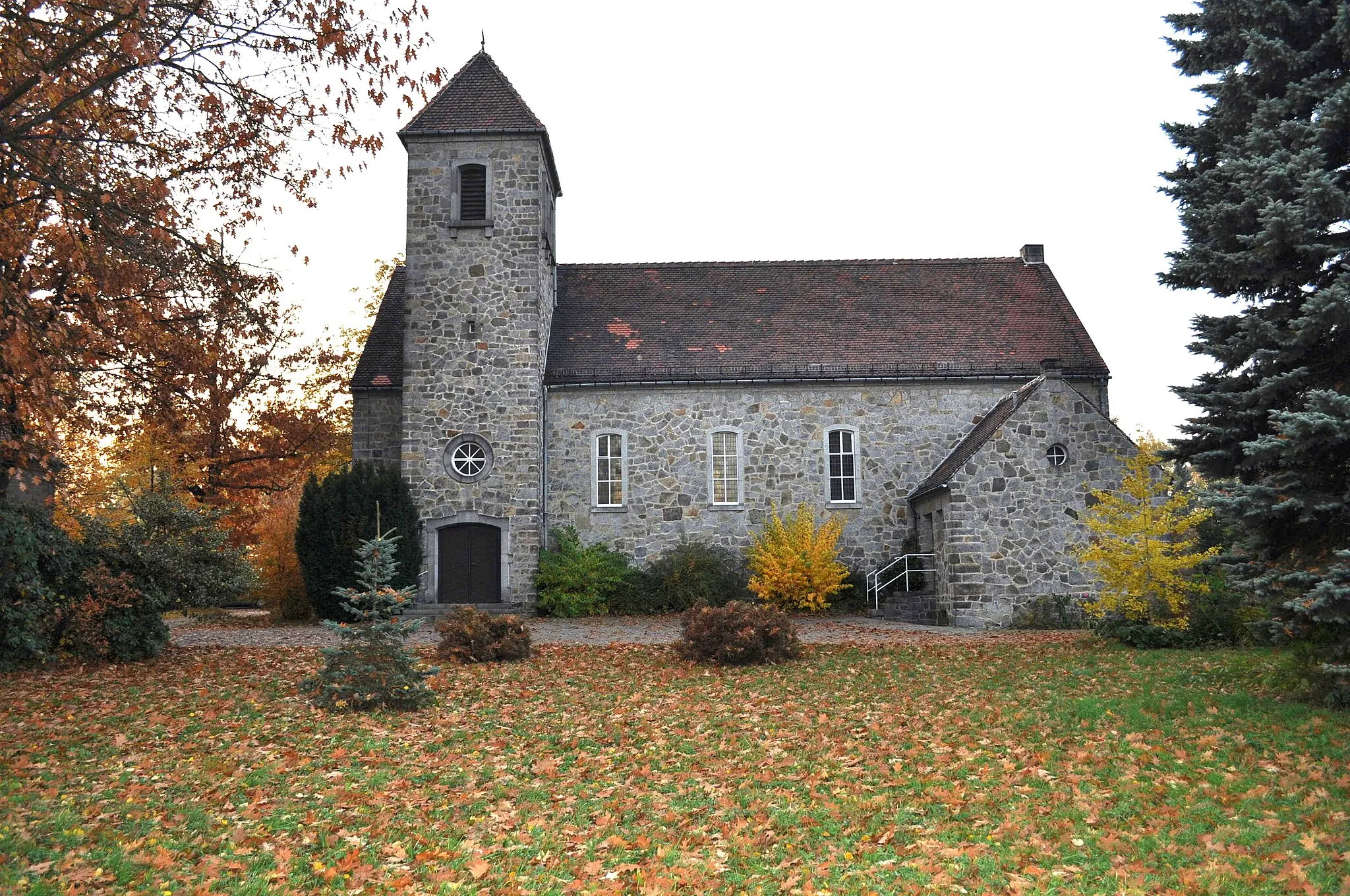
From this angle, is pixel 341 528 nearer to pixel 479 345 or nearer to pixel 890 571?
pixel 479 345

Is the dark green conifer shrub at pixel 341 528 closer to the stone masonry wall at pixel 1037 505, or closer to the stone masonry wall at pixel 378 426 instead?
the stone masonry wall at pixel 378 426

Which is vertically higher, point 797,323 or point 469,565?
point 797,323

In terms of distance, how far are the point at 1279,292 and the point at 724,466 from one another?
14243mm

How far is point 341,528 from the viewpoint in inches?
814

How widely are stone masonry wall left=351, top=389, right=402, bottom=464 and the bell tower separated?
60cm

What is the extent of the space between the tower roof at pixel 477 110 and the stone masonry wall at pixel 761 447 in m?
6.03

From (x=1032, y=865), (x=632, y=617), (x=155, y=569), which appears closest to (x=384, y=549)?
(x=155, y=569)

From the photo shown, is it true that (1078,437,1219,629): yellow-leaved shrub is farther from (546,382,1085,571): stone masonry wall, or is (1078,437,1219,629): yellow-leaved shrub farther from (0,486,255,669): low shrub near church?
(0,486,255,669): low shrub near church

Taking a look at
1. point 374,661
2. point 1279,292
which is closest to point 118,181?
point 374,661

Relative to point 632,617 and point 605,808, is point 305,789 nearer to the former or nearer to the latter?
point 605,808

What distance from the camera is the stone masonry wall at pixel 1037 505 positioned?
1888 centimetres

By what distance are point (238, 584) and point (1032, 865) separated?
13.5m

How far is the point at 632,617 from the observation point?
70.0 feet

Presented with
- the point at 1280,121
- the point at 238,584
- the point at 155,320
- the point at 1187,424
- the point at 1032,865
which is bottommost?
the point at 1032,865
